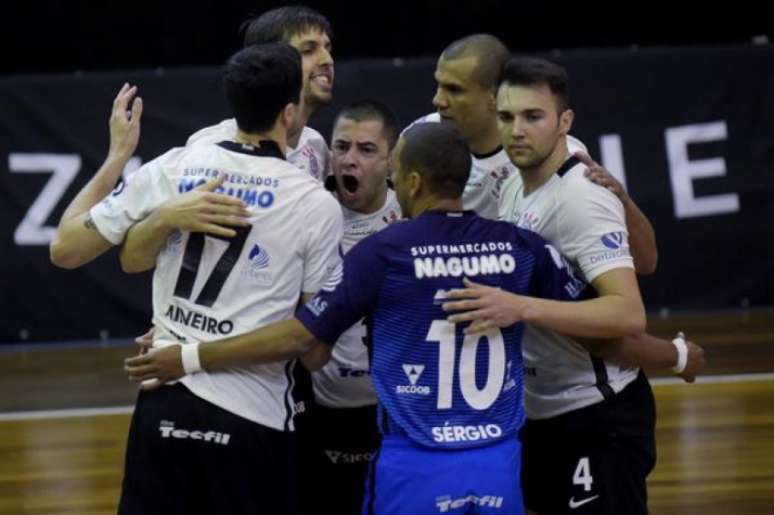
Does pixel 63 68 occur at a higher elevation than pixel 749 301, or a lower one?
higher

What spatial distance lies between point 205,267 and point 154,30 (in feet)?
23.2

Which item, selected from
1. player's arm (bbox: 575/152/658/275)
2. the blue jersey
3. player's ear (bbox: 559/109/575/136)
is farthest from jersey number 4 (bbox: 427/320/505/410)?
player's ear (bbox: 559/109/575/136)

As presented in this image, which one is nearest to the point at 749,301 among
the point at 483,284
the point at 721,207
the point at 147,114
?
the point at 721,207

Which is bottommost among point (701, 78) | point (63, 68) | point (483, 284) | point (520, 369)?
point (520, 369)

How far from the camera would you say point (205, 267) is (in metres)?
3.90

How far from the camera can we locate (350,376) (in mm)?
4742

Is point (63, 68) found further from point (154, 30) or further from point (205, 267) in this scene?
point (205, 267)

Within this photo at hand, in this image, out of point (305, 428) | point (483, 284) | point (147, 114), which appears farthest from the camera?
point (147, 114)

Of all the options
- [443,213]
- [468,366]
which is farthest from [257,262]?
[468,366]

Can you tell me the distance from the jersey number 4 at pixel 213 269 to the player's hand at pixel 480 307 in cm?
60

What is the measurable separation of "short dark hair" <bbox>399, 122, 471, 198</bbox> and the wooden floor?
293 cm

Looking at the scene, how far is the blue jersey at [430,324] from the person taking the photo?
3.71m

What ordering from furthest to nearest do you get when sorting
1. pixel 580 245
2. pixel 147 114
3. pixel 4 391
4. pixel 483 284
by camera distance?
pixel 147 114
pixel 4 391
pixel 580 245
pixel 483 284

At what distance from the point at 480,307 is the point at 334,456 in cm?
135
